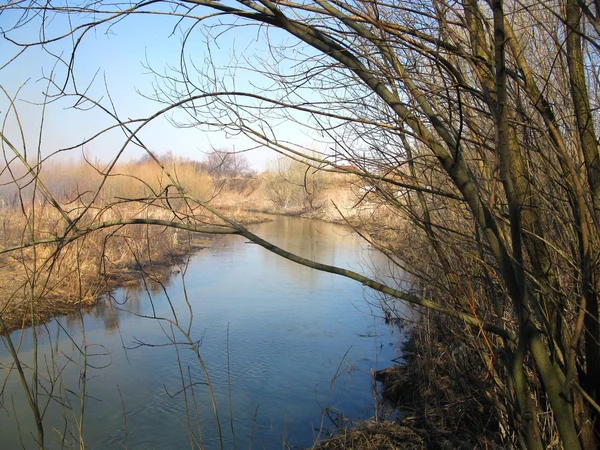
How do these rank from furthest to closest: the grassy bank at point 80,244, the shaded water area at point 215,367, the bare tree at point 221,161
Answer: the grassy bank at point 80,244, the shaded water area at point 215,367, the bare tree at point 221,161

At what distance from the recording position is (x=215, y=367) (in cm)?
658

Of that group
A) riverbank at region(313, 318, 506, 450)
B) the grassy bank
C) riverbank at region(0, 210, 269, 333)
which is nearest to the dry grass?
riverbank at region(313, 318, 506, 450)

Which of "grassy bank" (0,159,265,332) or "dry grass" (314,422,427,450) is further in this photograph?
"grassy bank" (0,159,265,332)

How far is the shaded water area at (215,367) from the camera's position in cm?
504

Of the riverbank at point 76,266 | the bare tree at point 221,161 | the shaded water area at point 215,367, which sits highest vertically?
the bare tree at point 221,161

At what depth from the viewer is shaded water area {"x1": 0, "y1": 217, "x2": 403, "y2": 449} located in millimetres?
5043

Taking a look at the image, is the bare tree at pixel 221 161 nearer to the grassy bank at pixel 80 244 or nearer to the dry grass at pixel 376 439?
the grassy bank at pixel 80 244

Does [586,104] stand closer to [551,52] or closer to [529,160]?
[529,160]

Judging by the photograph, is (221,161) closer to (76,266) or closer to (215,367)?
(215,367)

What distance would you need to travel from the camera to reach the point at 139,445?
4.89 m

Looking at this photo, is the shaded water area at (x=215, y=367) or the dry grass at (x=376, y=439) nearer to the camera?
the dry grass at (x=376, y=439)

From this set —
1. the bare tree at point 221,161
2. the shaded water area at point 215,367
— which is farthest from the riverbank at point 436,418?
the bare tree at point 221,161

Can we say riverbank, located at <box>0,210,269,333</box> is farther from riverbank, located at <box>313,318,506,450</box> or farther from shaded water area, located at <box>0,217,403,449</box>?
riverbank, located at <box>313,318,506,450</box>

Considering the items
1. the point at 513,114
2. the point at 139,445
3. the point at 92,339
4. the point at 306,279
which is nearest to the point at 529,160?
the point at 513,114
